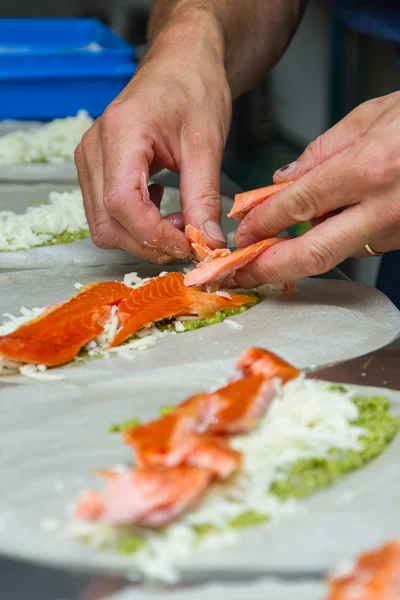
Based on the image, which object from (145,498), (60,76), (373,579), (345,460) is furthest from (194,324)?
(60,76)

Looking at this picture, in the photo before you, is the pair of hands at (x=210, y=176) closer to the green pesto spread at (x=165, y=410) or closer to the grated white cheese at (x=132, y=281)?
the grated white cheese at (x=132, y=281)

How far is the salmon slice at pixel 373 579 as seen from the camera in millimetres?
805

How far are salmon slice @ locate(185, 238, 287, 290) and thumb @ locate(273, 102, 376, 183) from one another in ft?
0.53

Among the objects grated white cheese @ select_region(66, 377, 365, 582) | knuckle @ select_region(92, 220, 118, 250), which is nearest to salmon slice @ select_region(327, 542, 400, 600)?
grated white cheese @ select_region(66, 377, 365, 582)

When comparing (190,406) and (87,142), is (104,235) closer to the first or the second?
(87,142)

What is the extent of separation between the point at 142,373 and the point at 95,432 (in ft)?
0.77

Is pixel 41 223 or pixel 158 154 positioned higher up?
pixel 158 154

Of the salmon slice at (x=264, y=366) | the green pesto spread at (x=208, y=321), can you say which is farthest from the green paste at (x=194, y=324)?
the salmon slice at (x=264, y=366)

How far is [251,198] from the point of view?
5.46 ft

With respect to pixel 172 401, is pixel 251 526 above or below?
above

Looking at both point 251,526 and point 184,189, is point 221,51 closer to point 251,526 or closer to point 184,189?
point 184,189

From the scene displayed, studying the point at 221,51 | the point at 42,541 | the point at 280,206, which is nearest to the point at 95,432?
the point at 42,541

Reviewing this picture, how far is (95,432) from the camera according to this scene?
3.94ft

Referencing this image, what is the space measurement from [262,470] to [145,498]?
0.17 m
